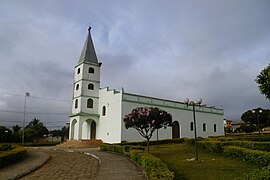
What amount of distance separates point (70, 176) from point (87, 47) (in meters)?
29.5

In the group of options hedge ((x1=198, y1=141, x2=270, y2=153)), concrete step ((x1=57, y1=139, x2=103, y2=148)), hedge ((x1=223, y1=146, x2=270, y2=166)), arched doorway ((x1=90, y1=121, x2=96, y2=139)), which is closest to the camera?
hedge ((x1=223, y1=146, x2=270, y2=166))

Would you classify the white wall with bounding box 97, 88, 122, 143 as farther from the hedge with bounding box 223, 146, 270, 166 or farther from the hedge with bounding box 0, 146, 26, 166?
the hedge with bounding box 223, 146, 270, 166

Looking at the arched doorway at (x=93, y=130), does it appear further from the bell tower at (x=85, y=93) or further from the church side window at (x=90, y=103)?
the church side window at (x=90, y=103)

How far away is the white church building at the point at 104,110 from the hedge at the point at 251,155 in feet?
55.9

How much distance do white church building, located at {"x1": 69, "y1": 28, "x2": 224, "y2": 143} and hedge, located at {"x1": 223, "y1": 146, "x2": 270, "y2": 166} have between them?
55.9 feet

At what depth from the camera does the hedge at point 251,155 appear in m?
11.0

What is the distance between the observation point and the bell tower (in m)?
33.7

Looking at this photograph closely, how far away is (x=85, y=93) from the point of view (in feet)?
113

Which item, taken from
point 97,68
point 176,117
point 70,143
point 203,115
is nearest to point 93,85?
point 97,68

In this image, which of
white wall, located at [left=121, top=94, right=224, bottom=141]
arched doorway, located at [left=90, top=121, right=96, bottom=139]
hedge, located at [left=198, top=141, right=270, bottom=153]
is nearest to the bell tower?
arched doorway, located at [left=90, top=121, right=96, bottom=139]

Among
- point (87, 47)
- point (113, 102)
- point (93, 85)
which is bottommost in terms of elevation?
point (113, 102)

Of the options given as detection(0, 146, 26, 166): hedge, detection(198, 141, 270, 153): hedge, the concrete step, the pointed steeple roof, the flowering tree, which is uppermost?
the pointed steeple roof

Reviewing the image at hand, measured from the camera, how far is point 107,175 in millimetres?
9977

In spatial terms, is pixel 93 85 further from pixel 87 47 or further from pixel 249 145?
pixel 249 145
